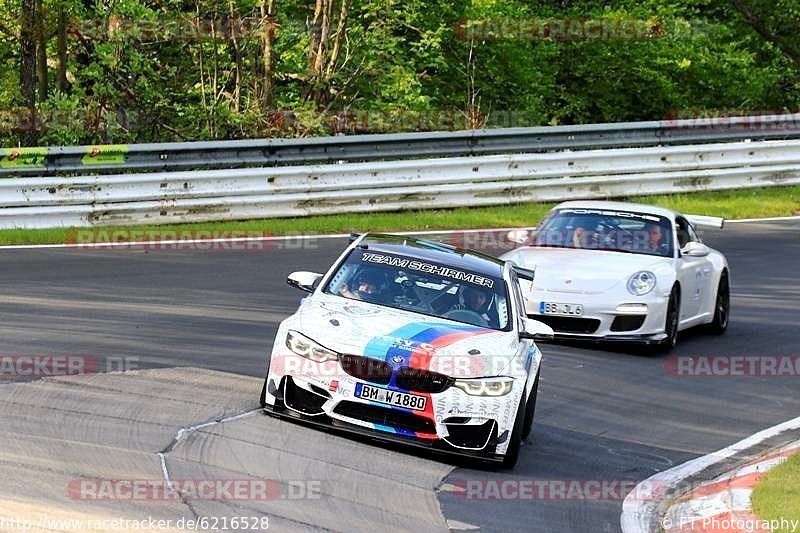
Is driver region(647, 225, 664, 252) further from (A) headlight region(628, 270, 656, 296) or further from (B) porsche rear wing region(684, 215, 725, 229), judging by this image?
(B) porsche rear wing region(684, 215, 725, 229)

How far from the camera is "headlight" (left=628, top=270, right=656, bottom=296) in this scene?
13820mm

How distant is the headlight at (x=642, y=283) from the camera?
1382 cm

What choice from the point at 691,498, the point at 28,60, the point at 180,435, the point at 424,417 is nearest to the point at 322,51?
the point at 28,60

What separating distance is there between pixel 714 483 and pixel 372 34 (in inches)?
680

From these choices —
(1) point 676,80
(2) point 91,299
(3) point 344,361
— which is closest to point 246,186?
(2) point 91,299

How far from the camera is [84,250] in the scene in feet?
55.9

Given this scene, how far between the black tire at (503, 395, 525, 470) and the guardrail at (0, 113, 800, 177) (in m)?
10.6

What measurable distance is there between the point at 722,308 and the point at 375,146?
736cm

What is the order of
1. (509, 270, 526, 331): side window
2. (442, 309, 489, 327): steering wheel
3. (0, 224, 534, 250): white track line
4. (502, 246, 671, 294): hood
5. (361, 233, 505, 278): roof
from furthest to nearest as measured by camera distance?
(0, 224, 534, 250): white track line
(502, 246, 671, 294): hood
(361, 233, 505, 278): roof
(509, 270, 526, 331): side window
(442, 309, 489, 327): steering wheel


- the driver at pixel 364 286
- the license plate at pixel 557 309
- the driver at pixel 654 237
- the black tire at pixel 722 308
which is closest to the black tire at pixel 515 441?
the driver at pixel 364 286

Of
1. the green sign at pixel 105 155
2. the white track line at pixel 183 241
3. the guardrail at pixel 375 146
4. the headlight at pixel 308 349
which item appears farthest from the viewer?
the green sign at pixel 105 155

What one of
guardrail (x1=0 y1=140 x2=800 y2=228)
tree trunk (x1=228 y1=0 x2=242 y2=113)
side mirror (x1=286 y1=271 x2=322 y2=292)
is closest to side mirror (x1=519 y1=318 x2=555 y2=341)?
side mirror (x1=286 y1=271 x2=322 y2=292)

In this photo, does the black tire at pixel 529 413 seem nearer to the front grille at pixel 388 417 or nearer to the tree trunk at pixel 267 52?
the front grille at pixel 388 417

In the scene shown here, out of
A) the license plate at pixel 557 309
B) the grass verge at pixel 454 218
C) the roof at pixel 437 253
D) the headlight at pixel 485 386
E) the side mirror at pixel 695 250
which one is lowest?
the grass verge at pixel 454 218
